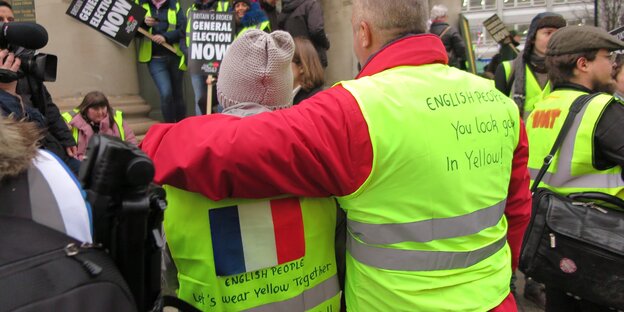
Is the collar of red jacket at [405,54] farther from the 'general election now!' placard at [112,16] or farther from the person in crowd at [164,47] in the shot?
the person in crowd at [164,47]

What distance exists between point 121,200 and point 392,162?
0.73 metres

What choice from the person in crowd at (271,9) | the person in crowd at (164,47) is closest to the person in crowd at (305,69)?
the person in crowd at (164,47)

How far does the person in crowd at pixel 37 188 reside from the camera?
955mm

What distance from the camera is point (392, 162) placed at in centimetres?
143

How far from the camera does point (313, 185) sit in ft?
4.77

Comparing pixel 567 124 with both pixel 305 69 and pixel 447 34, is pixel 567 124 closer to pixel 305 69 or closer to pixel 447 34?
pixel 305 69

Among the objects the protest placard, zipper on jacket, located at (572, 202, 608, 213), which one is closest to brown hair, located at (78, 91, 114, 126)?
zipper on jacket, located at (572, 202, 608, 213)

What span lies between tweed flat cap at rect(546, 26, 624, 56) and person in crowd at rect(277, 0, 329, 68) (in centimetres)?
406

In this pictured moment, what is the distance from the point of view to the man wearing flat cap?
250 centimetres

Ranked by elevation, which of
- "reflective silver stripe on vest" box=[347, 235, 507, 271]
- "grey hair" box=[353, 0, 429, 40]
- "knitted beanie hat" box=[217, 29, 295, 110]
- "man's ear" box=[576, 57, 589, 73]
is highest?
"grey hair" box=[353, 0, 429, 40]

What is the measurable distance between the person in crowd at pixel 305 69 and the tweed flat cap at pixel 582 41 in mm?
1426

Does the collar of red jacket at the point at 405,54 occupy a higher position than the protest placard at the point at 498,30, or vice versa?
the collar of red jacket at the point at 405,54

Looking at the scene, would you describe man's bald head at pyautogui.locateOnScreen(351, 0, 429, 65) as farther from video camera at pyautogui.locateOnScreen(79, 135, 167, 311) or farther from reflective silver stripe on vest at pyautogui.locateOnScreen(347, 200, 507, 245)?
video camera at pyautogui.locateOnScreen(79, 135, 167, 311)

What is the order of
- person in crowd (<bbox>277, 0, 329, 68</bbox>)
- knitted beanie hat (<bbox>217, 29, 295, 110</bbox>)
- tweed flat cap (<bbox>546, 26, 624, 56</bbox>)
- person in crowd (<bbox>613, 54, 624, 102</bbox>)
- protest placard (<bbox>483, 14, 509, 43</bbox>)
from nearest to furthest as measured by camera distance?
knitted beanie hat (<bbox>217, 29, 295, 110</bbox>)
tweed flat cap (<bbox>546, 26, 624, 56</bbox>)
person in crowd (<bbox>613, 54, 624, 102</bbox>)
person in crowd (<bbox>277, 0, 329, 68</bbox>)
protest placard (<bbox>483, 14, 509, 43</bbox>)
